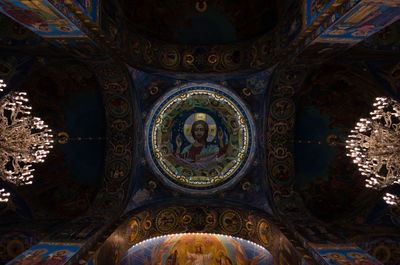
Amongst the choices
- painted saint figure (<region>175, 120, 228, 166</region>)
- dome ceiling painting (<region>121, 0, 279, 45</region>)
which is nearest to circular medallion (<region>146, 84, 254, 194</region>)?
painted saint figure (<region>175, 120, 228, 166</region>)

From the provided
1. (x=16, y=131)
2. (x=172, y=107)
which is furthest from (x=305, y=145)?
(x=16, y=131)

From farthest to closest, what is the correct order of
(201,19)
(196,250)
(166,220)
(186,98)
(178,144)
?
(178,144) < (186,98) < (196,250) < (166,220) < (201,19)

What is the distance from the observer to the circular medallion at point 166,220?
33.3 feet

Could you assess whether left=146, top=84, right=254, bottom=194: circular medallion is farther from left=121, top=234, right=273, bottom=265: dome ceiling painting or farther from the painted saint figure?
left=121, top=234, right=273, bottom=265: dome ceiling painting

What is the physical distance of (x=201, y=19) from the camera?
9523 millimetres

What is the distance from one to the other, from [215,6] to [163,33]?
2.24 metres

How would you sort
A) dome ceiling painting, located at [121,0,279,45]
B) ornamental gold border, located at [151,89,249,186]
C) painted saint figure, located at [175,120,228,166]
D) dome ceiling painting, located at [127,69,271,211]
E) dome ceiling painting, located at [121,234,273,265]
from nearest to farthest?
dome ceiling painting, located at [121,0,279,45] < dome ceiling painting, located at [121,234,273,265] < dome ceiling painting, located at [127,69,271,211] < ornamental gold border, located at [151,89,249,186] < painted saint figure, located at [175,120,228,166]

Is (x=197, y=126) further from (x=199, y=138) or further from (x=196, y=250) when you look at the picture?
(x=196, y=250)

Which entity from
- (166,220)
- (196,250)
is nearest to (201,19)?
(166,220)

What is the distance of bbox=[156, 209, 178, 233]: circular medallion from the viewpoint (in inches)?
400

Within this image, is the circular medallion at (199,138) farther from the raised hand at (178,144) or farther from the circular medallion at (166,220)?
the circular medallion at (166,220)

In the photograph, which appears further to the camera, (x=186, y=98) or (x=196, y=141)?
(x=196, y=141)

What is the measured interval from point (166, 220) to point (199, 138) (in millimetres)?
3770

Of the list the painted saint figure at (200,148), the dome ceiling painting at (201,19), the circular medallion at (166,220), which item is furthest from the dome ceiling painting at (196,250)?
the dome ceiling painting at (201,19)
